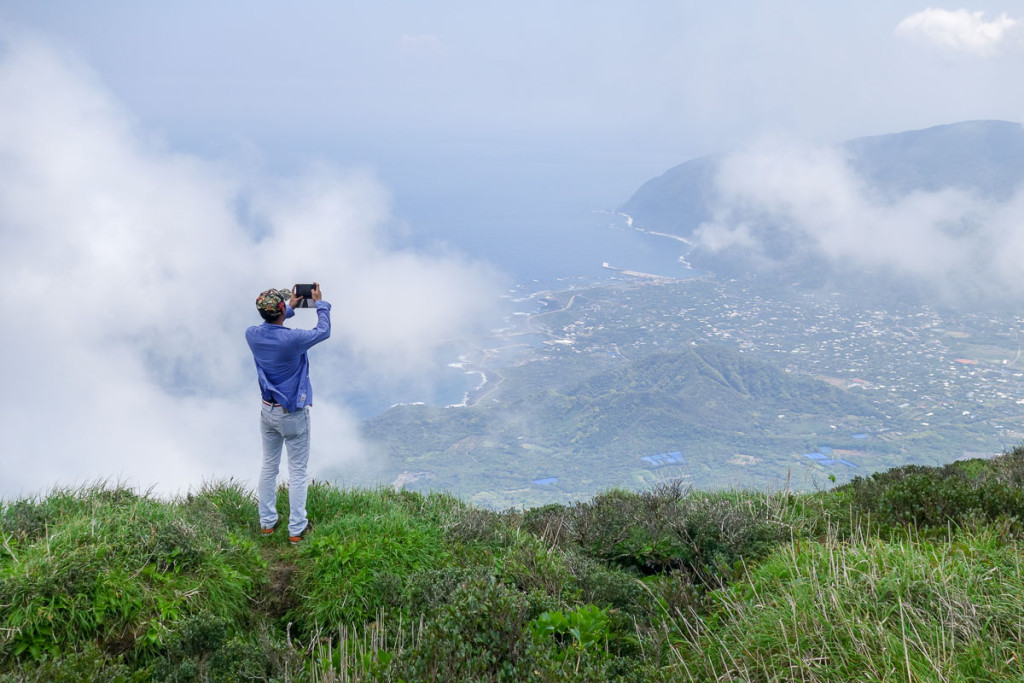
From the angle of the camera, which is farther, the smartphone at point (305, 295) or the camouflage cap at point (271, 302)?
the smartphone at point (305, 295)

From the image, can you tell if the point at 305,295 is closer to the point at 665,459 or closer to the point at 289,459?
the point at 289,459

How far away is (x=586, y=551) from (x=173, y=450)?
17689 cm

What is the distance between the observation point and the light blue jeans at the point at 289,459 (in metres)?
→ 6.45

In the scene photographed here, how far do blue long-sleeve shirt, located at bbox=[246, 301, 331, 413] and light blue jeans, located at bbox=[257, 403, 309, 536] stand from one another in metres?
0.15

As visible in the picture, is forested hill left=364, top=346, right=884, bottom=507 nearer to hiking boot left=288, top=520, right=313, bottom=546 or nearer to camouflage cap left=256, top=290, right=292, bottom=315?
hiking boot left=288, top=520, right=313, bottom=546

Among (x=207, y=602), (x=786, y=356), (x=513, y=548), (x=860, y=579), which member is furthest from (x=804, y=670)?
(x=786, y=356)

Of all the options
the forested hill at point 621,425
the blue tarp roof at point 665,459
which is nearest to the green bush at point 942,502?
the forested hill at point 621,425

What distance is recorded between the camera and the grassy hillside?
3539 mm

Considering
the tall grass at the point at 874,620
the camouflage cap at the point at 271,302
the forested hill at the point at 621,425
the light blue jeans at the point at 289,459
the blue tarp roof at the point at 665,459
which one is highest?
the forested hill at the point at 621,425

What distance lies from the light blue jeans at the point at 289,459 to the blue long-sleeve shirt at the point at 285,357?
0.15 meters

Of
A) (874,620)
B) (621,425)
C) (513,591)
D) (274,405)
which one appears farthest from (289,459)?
(621,425)

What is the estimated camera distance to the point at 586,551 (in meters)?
6.54

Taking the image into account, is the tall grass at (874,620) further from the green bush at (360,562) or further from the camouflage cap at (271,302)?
the camouflage cap at (271,302)

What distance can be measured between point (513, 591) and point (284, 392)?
3.24 m
